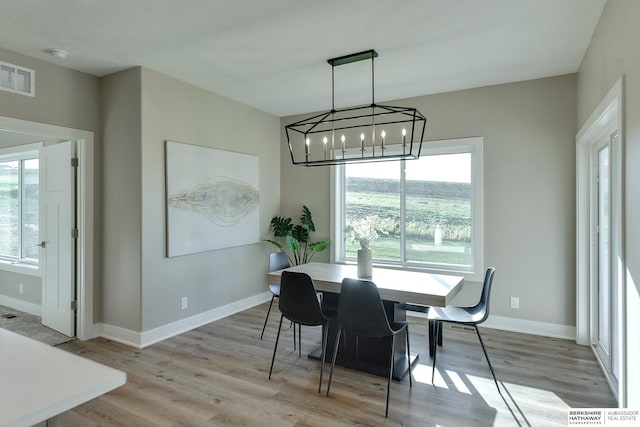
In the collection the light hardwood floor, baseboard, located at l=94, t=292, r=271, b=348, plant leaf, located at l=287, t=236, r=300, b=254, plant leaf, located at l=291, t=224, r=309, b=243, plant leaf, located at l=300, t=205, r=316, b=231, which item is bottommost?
the light hardwood floor

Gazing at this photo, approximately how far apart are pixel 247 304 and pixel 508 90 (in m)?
4.08

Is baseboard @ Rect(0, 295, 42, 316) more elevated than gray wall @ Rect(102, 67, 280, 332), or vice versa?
gray wall @ Rect(102, 67, 280, 332)

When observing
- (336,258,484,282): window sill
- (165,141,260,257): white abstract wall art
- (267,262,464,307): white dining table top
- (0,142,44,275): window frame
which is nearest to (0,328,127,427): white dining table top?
(267,262,464,307): white dining table top

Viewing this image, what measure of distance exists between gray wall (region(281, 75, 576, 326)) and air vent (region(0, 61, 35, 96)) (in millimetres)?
4210

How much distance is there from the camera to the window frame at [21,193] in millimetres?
4664

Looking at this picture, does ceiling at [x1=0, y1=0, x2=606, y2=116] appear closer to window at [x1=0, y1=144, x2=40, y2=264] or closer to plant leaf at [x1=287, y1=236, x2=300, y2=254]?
plant leaf at [x1=287, y1=236, x2=300, y2=254]

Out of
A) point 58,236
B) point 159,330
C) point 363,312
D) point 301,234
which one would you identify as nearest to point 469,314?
point 363,312

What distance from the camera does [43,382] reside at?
3.51 feet

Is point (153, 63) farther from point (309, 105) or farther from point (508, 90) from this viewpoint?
point (508, 90)

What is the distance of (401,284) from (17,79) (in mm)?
3721

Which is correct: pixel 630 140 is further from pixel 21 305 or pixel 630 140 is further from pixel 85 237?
pixel 21 305

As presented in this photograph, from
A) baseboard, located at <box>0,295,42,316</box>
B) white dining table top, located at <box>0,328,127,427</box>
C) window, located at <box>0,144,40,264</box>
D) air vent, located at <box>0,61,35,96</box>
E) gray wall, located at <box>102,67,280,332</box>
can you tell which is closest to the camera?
white dining table top, located at <box>0,328,127,427</box>

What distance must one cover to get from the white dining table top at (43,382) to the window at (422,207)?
3919 mm

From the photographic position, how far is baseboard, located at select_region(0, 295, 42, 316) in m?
4.55
